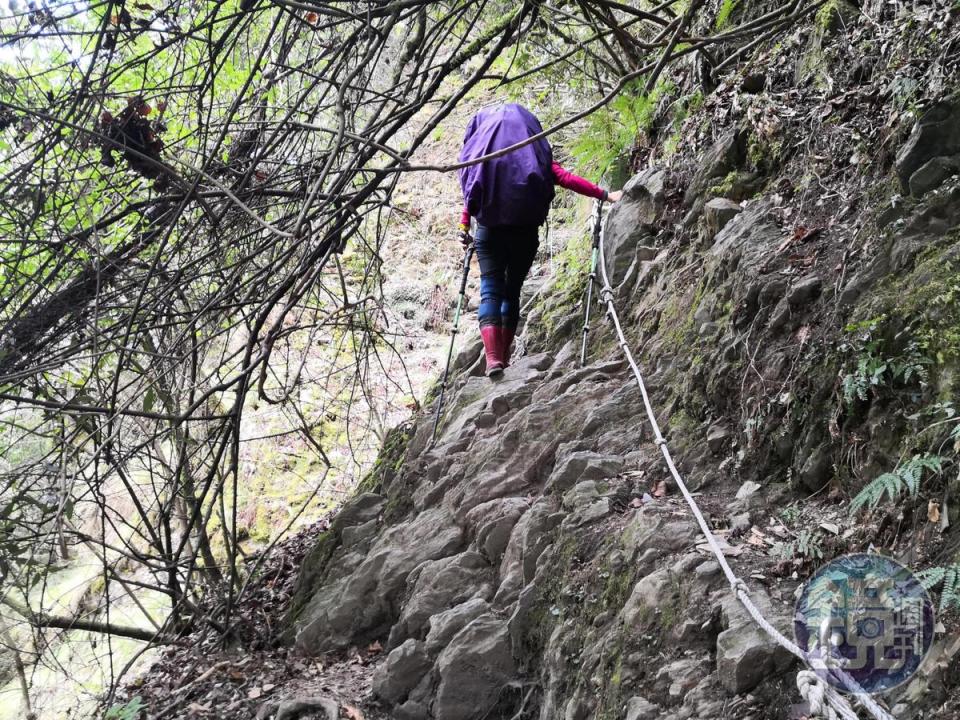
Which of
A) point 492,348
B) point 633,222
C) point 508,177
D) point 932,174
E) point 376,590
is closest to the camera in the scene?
point 932,174

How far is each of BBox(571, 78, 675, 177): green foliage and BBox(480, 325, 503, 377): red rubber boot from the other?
217 cm

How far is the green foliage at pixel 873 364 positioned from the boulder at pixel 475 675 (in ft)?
6.82

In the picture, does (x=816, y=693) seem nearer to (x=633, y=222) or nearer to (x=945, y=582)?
(x=945, y=582)

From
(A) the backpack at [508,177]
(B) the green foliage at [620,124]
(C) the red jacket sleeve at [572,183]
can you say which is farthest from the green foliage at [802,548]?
(B) the green foliage at [620,124]

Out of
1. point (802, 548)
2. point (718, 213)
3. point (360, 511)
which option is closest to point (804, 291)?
point (718, 213)

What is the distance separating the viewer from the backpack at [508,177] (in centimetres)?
550

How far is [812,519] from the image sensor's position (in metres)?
3.35

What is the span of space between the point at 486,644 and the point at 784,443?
71.2 inches

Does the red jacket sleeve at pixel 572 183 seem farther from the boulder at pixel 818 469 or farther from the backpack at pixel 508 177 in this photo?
the boulder at pixel 818 469

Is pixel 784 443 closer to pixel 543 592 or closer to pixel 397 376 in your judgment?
pixel 543 592

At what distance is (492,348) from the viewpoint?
6141 millimetres

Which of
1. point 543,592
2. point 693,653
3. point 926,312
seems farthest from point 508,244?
point 693,653

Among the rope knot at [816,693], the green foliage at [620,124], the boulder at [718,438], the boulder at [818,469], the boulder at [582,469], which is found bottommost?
the rope knot at [816,693]

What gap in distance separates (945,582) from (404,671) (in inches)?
112
